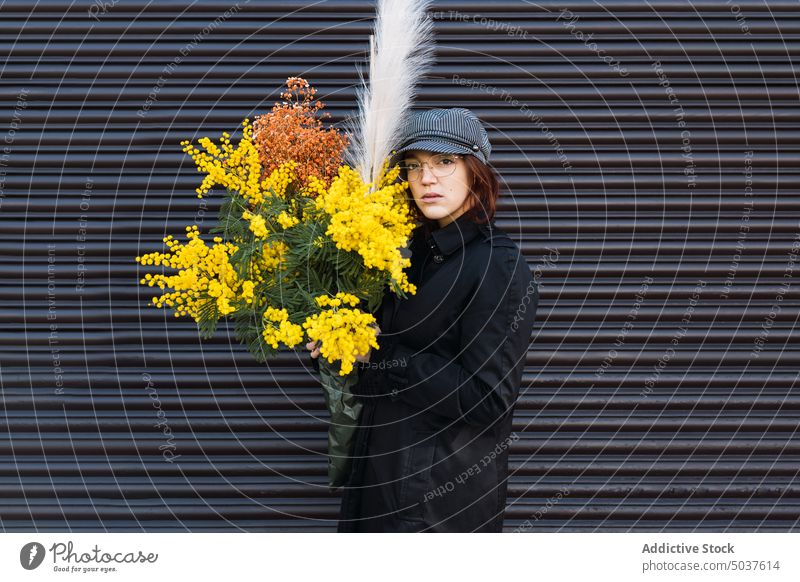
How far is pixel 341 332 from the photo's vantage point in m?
1.84

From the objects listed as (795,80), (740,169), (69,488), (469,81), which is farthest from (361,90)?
(69,488)

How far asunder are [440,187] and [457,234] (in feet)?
0.51

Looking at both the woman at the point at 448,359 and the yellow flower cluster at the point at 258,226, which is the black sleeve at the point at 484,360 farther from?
the yellow flower cluster at the point at 258,226

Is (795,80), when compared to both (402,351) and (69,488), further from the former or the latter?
(69,488)

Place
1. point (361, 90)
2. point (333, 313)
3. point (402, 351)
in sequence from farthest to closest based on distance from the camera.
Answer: point (361, 90) < point (402, 351) < point (333, 313)

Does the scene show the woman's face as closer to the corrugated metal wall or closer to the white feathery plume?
the white feathery plume

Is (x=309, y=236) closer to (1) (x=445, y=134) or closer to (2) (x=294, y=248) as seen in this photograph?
(2) (x=294, y=248)

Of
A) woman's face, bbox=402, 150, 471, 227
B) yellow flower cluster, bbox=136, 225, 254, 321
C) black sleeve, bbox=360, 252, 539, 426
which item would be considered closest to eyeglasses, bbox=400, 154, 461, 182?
woman's face, bbox=402, 150, 471, 227

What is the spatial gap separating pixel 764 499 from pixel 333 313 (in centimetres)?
290

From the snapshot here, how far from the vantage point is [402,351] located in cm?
213

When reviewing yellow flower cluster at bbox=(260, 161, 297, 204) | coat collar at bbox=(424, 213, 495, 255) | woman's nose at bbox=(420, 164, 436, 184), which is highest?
woman's nose at bbox=(420, 164, 436, 184)

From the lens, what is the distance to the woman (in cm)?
202

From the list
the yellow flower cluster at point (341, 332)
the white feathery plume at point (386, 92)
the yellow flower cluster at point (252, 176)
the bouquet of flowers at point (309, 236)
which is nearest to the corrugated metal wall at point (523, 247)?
the white feathery plume at point (386, 92)

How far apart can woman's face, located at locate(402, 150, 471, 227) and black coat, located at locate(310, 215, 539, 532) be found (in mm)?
65
